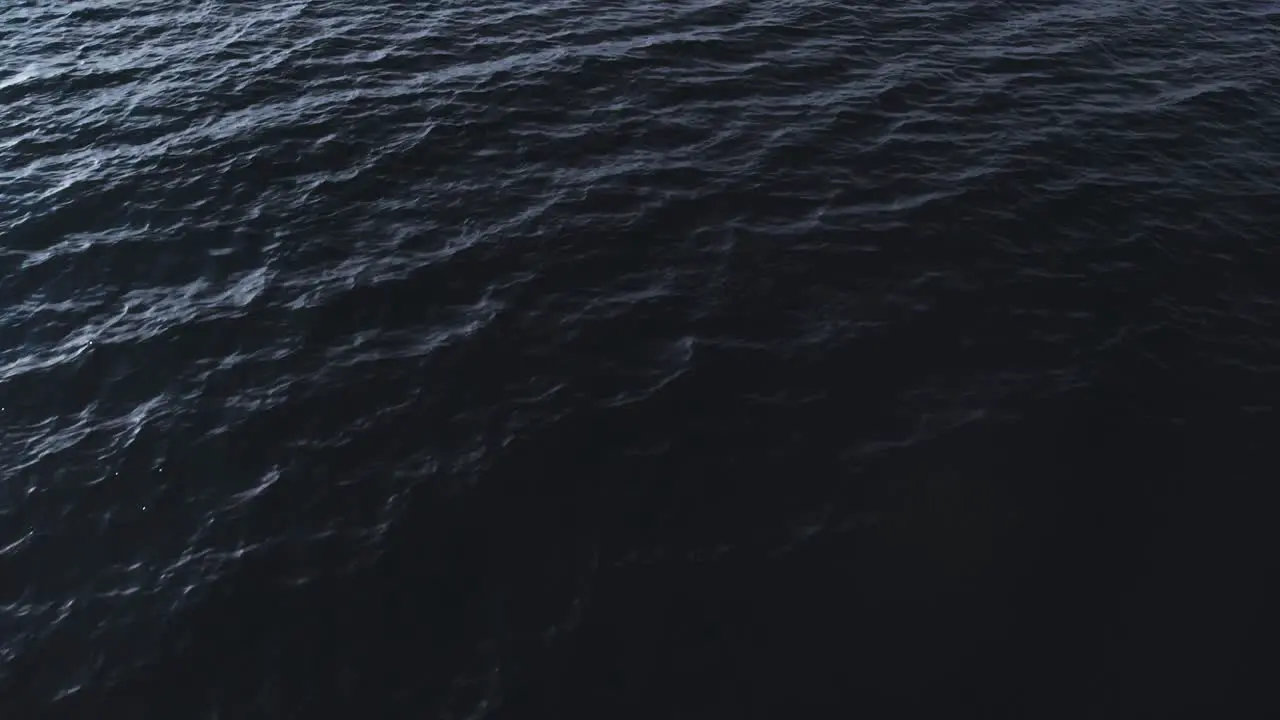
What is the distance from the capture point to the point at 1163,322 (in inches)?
1471

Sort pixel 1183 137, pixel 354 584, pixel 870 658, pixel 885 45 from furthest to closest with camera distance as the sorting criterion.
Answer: pixel 885 45, pixel 1183 137, pixel 354 584, pixel 870 658

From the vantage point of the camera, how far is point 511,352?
1460 inches

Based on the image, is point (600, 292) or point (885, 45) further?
point (885, 45)

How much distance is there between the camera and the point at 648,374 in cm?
3600

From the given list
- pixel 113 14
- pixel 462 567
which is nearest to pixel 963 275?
pixel 462 567

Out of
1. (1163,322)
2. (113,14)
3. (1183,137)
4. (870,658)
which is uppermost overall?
(113,14)

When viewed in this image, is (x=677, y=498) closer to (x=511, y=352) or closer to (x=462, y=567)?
(x=462, y=567)

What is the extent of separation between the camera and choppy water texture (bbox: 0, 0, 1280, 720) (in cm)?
2761

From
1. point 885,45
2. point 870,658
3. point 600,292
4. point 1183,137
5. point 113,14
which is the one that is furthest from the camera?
point 113,14

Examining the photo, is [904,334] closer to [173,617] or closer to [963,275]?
[963,275]

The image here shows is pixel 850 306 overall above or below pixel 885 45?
below

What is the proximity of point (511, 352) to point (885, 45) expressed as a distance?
3058 cm

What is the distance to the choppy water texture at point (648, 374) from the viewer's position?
27.6 meters

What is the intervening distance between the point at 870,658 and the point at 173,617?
19628 mm
